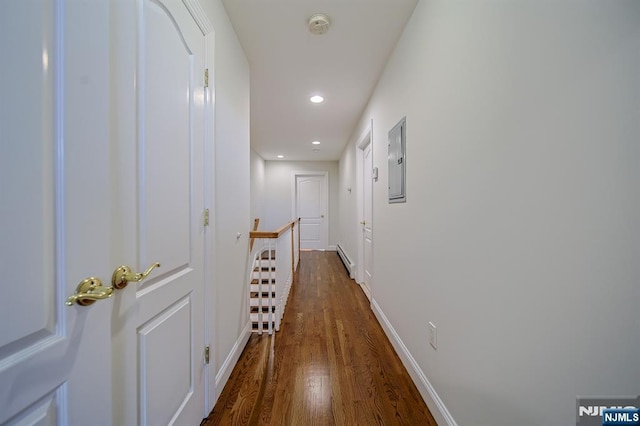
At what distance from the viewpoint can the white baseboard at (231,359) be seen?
150 centimetres

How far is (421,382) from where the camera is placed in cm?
150

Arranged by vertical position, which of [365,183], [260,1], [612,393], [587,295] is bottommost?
[612,393]

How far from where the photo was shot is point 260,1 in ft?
5.18

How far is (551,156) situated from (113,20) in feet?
4.44

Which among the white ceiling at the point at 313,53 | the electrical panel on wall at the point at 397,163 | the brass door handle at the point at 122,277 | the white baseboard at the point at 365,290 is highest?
the white ceiling at the point at 313,53

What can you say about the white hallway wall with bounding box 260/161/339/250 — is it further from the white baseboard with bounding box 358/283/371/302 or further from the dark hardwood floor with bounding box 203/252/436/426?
the dark hardwood floor with bounding box 203/252/436/426

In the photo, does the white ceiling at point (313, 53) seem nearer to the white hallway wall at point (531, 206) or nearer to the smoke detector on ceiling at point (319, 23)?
the smoke detector on ceiling at point (319, 23)

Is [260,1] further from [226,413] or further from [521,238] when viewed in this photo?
[226,413]

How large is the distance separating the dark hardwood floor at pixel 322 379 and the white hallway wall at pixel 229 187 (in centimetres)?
20

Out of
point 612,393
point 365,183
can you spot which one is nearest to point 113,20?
point 612,393

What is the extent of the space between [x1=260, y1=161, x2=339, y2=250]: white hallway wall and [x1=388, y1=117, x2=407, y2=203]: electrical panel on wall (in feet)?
15.2

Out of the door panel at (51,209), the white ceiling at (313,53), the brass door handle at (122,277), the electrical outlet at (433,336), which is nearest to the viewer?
the door panel at (51,209)

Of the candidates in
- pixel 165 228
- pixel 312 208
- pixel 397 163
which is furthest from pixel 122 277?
pixel 312 208

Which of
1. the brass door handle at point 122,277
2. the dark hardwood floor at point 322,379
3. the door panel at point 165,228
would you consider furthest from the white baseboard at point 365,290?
the brass door handle at point 122,277
